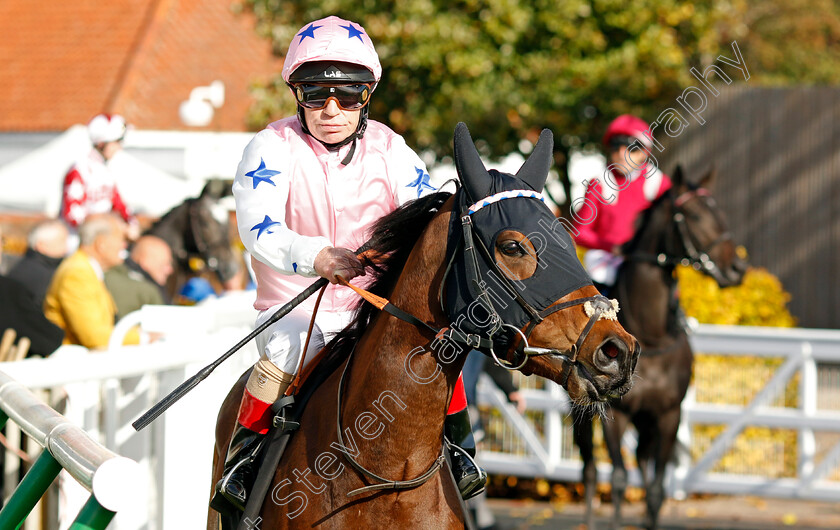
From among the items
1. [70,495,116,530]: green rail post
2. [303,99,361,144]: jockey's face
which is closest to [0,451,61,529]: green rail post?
[70,495,116,530]: green rail post

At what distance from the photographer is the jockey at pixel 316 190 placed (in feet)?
10.3

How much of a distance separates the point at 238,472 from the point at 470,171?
121cm

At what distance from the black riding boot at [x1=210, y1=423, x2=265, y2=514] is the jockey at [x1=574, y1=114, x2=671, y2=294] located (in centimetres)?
442

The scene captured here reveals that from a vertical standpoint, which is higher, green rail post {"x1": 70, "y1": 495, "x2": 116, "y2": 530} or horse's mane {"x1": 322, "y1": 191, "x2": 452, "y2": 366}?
horse's mane {"x1": 322, "y1": 191, "x2": 452, "y2": 366}

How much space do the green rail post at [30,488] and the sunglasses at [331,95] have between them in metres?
1.59

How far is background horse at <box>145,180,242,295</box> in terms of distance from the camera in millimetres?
9430

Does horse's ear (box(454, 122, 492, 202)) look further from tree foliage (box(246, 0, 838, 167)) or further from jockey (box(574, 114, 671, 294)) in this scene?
tree foliage (box(246, 0, 838, 167))

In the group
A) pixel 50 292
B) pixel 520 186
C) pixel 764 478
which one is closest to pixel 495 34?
pixel 764 478

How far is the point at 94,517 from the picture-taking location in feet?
5.54

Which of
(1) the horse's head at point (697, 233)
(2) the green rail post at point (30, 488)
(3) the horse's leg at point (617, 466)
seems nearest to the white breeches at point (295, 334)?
(2) the green rail post at point (30, 488)

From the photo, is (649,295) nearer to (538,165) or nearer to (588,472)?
(588,472)

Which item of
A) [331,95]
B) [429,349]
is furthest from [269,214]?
[429,349]

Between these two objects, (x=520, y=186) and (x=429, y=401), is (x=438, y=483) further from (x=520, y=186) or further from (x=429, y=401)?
(x=520, y=186)

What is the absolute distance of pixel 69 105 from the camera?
23.9 meters
